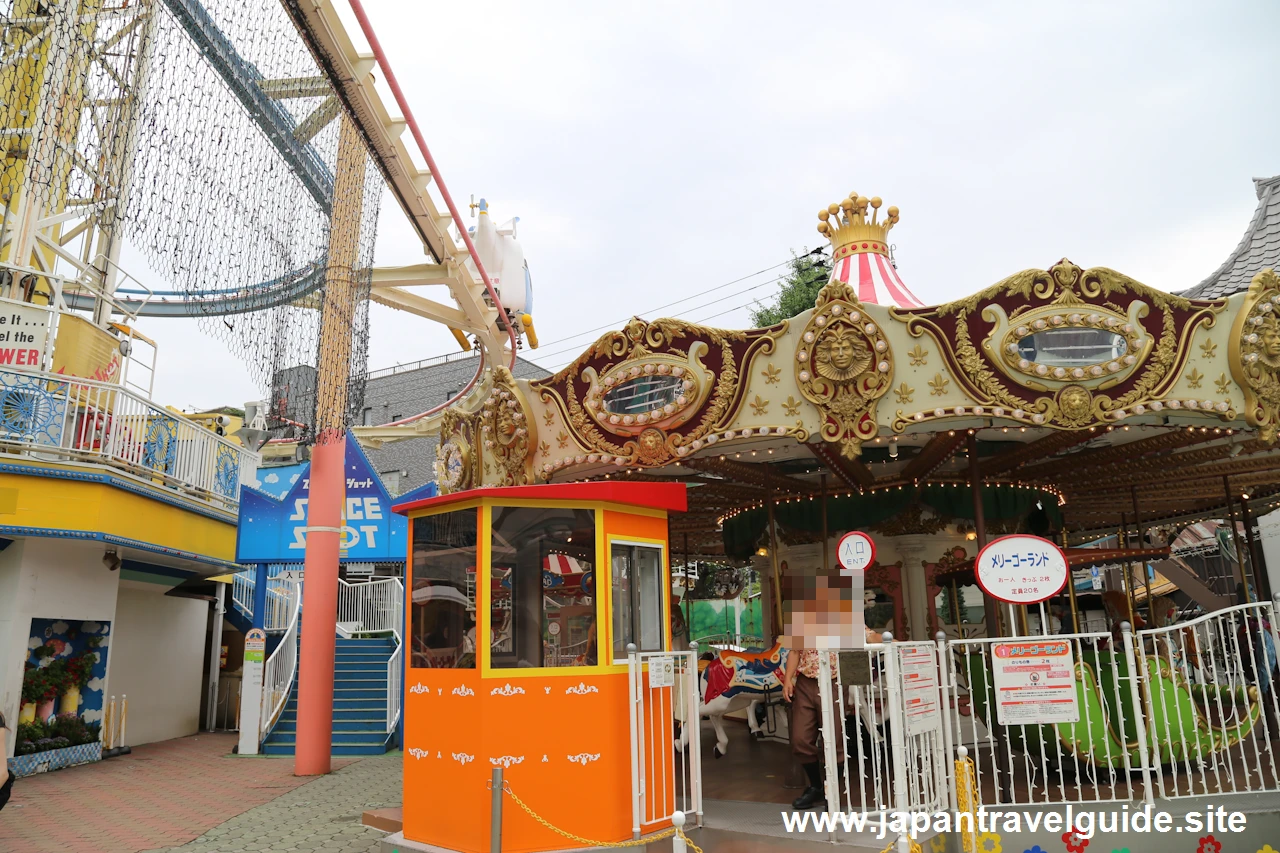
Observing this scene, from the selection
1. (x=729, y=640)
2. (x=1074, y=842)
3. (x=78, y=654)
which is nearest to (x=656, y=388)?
(x=1074, y=842)

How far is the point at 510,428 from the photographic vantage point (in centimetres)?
882

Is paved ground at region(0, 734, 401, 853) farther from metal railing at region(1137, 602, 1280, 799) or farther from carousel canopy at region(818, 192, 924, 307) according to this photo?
carousel canopy at region(818, 192, 924, 307)

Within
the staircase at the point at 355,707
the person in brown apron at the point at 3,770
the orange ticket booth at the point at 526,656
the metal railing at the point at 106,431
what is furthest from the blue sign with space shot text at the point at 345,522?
the orange ticket booth at the point at 526,656

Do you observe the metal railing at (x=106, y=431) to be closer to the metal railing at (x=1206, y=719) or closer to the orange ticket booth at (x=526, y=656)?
the orange ticket booth at (x=526, y=656)

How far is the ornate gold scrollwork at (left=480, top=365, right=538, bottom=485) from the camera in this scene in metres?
8.72

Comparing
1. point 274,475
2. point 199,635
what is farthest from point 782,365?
point 274,475

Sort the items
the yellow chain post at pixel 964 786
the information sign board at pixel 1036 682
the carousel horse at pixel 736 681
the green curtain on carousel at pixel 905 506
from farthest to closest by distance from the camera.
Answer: the green curtain on carousel at pixel 905 506 < the carousel horse at pixel 736 681 < the information sign board at pixel 1036 682 < the yellow chain post at pixel 964 786

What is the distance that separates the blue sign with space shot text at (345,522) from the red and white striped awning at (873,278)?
6265 millimetres

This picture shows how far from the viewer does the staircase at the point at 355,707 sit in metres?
12.0

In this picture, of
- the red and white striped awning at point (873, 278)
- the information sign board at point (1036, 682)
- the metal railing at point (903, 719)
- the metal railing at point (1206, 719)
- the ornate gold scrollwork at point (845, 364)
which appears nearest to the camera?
the metal railing at point (903, 719)

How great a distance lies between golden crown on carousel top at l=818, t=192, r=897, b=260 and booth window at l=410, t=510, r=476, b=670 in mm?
6368

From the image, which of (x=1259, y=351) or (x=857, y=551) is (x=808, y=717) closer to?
(x=857, y=551)

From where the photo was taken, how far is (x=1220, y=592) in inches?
966

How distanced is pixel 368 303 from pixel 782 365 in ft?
17.2
